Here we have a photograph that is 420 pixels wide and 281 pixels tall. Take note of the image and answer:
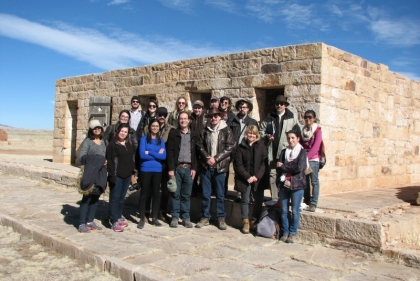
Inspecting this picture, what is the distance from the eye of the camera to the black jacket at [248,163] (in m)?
6.01

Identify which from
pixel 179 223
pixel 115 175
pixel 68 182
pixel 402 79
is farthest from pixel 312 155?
pixel 68 182

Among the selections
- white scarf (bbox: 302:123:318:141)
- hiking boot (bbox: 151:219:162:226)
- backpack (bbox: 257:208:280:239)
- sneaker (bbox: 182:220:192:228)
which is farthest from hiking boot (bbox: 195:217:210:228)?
white scarf (bbox: 302:123:318:141)

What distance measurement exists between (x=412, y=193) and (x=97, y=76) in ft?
29.0

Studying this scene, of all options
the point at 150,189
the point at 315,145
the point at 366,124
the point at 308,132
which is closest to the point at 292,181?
the point at 315,145

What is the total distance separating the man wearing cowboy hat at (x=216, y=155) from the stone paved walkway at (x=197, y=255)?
0.46m

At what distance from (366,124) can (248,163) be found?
3.86m

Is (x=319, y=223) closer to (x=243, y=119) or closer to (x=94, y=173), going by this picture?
(x=243, y=119)

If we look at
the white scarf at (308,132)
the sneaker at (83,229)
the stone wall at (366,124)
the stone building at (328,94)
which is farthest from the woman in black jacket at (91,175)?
the stone wall at (366,124)

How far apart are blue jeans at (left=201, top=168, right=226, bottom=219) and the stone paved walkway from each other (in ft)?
1.04

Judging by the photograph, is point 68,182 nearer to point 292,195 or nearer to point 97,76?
point 97,76

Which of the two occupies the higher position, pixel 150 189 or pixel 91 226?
pixel 150 189

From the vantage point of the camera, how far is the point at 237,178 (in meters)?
6.11

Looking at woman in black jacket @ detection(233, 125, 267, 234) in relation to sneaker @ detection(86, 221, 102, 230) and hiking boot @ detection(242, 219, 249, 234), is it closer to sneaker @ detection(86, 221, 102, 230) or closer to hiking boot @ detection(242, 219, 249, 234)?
hiking boot @ detection(242, 219, 249, 234)

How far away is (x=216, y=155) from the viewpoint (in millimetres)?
6129
